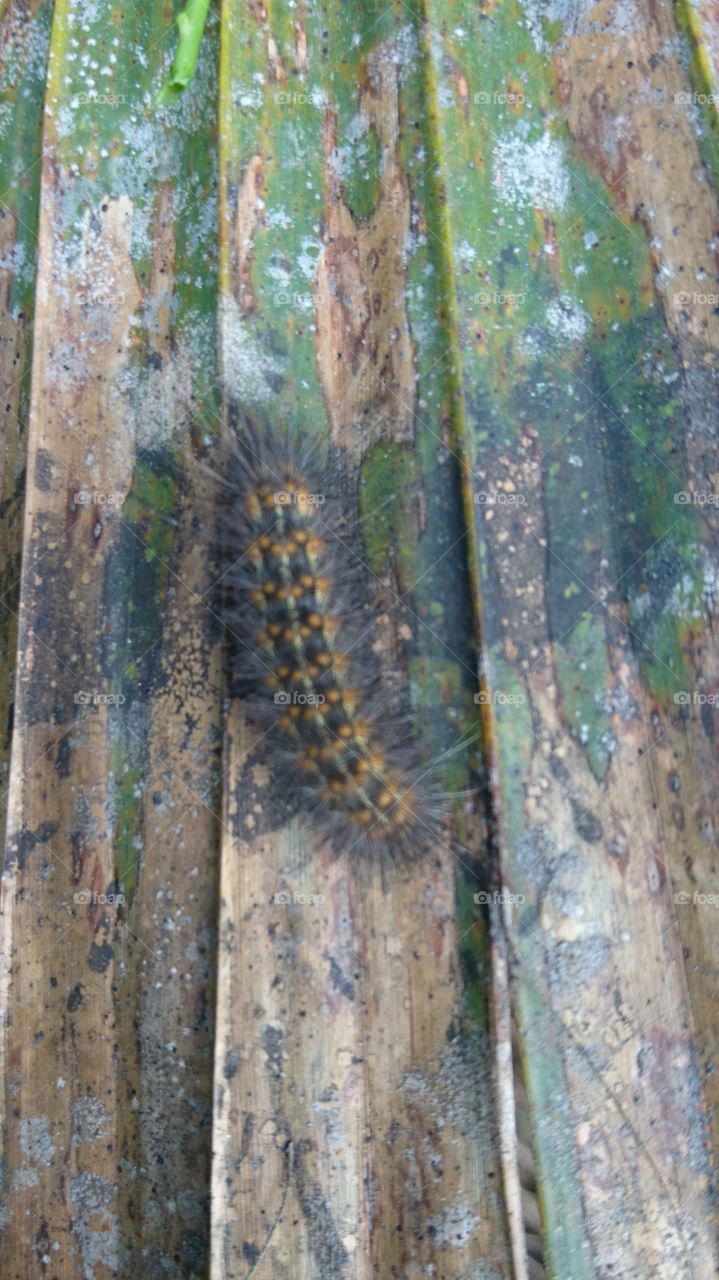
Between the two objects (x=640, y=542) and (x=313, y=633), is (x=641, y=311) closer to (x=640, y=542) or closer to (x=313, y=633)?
(x=640, y=542)

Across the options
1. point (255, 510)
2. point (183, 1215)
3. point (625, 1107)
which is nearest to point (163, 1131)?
point (183, 1215)

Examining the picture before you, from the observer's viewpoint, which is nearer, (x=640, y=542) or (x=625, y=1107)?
(x=625, y=1107)

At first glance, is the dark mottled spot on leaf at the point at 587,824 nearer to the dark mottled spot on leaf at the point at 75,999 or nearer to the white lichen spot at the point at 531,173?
the dark mottled spot on leaf at the point at 75,999

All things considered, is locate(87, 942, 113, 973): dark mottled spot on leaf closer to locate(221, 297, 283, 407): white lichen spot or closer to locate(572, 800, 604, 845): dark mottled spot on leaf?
locate(572, 800, 604, 845): dark mottled spot on leaf

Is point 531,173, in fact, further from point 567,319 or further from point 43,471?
point 43,471

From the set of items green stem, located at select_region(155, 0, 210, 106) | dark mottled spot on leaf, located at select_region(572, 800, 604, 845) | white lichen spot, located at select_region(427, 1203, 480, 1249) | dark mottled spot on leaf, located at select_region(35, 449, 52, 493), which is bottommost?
white lichen spot, located at select_region(427, 1203, 480, 1249)

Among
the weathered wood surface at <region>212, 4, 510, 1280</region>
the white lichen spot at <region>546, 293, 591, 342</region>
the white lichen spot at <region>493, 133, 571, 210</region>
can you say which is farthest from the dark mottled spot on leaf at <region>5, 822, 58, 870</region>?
the white lichen spot at <region>493, 133, 571, 210</region>
